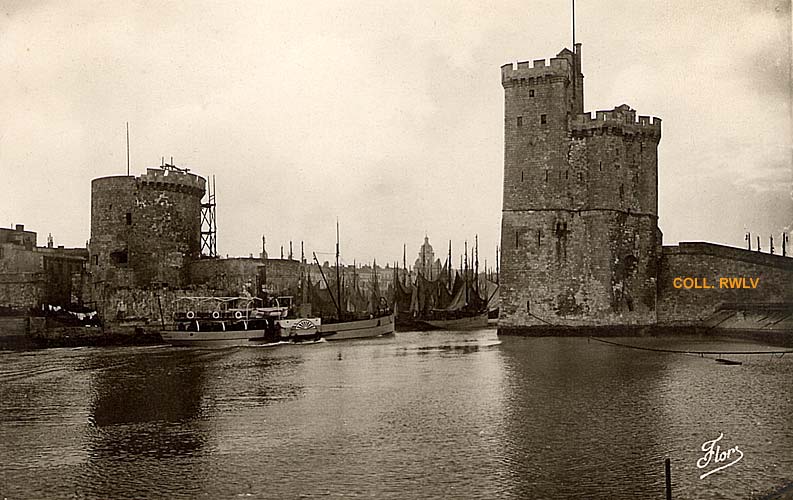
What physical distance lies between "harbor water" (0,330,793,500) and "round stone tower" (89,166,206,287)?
20.2 meters

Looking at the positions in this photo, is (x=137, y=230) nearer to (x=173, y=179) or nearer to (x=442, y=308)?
(x=173, y=179)

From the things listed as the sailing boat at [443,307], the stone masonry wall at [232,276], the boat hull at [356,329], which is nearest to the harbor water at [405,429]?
the boat hull at [356,329]

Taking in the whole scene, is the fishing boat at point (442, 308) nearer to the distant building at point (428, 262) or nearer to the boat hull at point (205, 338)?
the distant building at point (428, 262)

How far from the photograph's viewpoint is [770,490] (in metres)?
10.0

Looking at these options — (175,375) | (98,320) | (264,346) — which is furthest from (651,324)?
(98,320)

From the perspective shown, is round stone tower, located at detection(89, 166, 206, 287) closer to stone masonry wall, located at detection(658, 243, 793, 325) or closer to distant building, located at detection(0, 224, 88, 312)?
distant building, located at detection(0, 224, 88, 312)

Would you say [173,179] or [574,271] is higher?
[173,179]

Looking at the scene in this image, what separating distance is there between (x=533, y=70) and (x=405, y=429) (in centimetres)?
2652

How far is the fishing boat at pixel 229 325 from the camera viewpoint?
130 ft

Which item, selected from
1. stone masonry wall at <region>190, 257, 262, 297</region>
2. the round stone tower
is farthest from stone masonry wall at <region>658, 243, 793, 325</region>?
the round stone tower

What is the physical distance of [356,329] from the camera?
4544cm

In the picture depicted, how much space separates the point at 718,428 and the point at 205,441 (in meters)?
9.32

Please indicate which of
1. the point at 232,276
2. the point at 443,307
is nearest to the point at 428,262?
the point at 443,307

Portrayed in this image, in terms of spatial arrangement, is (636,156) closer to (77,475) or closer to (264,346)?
(264,346)
